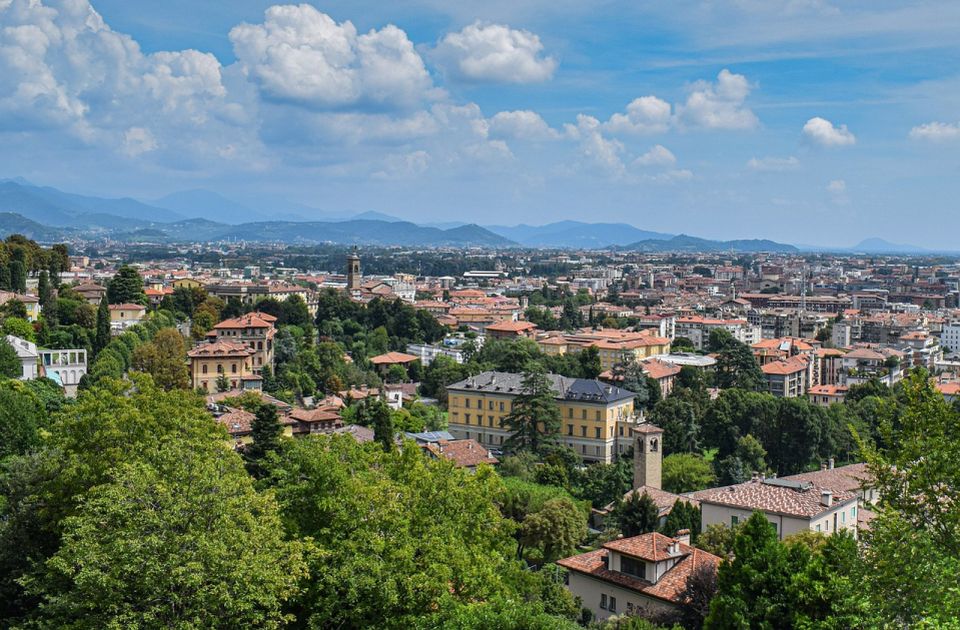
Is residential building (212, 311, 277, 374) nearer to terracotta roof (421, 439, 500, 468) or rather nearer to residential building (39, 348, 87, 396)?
residential building (39, 348, 87, 396)

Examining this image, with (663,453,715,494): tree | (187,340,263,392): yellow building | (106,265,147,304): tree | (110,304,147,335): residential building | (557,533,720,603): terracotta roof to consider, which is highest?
(106,265,147,304): tree

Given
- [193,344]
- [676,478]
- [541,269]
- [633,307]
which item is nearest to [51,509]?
[676,478]

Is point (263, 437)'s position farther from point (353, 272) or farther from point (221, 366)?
point (353, 272)

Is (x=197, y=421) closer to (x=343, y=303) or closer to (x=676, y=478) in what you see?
(x=676, y=478)

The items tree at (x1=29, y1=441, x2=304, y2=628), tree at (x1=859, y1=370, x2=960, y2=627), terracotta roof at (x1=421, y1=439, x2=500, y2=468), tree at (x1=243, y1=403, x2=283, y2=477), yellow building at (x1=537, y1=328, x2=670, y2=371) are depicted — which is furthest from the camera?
yellow building at (x1=537, y1=328, x2=670, y2=371)

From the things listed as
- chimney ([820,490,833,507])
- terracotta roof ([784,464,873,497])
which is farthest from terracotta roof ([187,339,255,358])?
chimney ([820,490,833,507])

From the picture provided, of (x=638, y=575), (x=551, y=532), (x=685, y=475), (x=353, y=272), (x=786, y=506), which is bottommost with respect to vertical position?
(x=685, y=475)

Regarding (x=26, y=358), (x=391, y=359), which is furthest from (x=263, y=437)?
(x=391, y=359)
